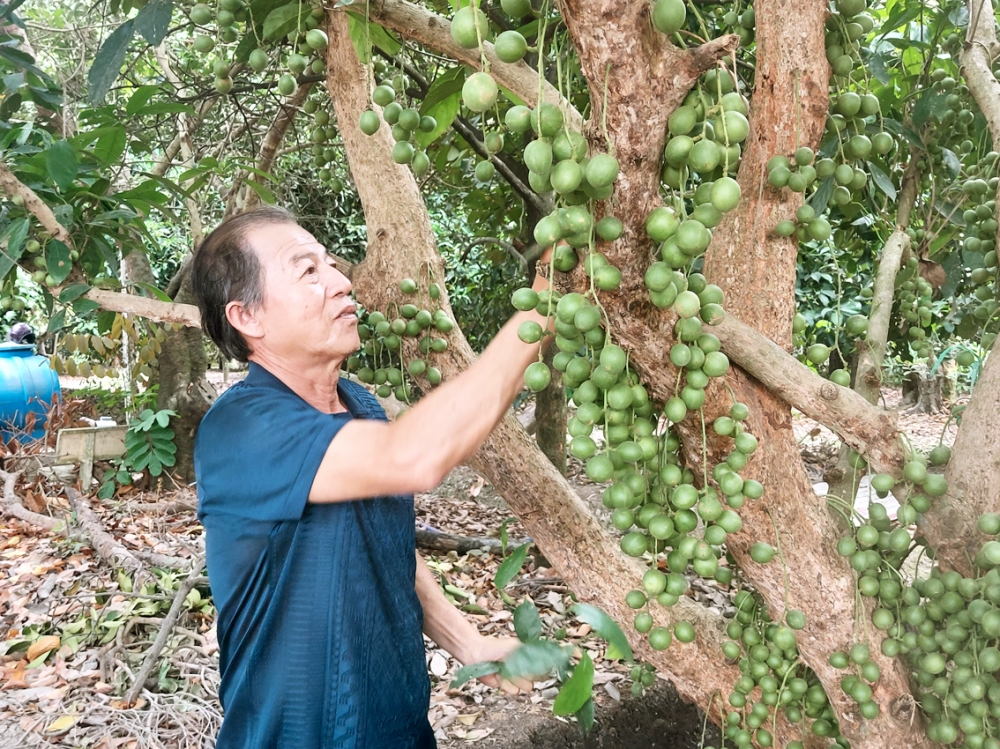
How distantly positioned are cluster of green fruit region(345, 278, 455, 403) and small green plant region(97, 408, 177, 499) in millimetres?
3083

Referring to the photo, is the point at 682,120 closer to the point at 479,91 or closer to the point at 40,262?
the point at 479,91

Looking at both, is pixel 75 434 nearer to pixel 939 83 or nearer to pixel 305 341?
pixel 305 341

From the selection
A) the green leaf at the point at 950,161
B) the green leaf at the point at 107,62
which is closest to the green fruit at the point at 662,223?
the green leaf at the point at 107,62

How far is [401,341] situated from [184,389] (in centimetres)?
343

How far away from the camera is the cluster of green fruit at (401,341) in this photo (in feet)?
6.09

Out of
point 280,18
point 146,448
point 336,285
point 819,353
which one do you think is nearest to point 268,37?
point 280,18

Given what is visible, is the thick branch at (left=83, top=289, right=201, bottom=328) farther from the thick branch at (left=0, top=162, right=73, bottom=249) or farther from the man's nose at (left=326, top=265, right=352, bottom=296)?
the man's nose at (left=326, top=265, right=352, bottom=296)

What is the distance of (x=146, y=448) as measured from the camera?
457 centimetres

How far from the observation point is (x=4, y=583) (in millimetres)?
3361

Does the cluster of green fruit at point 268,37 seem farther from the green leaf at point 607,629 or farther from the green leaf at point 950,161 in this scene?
the green leaf at point 950,161

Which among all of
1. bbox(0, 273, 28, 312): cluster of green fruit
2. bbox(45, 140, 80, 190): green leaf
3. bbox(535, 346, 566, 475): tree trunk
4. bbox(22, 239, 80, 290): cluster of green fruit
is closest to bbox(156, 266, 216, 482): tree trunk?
bbox(0, 273, 28, 312): cluster of green fruit

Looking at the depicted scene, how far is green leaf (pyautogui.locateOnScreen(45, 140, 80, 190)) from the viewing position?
2.04 m

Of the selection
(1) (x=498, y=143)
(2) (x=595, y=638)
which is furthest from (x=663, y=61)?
(2) (x=595, y=638)

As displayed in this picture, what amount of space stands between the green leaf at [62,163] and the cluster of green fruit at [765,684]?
2.03 metres
